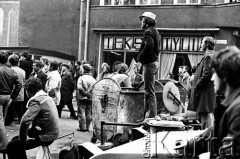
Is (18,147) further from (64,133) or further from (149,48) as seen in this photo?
(64,133)

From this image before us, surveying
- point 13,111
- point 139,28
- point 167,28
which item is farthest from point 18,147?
point 139,28

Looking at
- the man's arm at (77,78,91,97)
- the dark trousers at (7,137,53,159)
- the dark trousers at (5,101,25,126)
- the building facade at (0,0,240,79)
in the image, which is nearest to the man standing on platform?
the man's arm at (77,78,91,97)

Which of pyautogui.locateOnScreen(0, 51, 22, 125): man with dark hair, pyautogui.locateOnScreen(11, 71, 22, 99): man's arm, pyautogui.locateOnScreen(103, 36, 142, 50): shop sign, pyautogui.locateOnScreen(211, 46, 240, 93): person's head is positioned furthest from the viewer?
pyautogui.locateOnScreen(103, 36, 142, 50): shop sign

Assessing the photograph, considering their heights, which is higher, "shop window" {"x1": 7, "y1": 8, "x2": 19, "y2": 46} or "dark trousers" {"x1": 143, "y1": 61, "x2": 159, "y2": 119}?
"shop window" {"x1": 7, "y1": 8, "x2": 19, "y2": 46}

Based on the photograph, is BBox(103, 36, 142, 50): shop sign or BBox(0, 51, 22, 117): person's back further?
BBox(103, 36, 142, 50): shop sign

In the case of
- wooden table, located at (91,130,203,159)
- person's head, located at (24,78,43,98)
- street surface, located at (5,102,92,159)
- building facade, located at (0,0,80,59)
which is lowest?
street surface, located at (5,102,92,159)

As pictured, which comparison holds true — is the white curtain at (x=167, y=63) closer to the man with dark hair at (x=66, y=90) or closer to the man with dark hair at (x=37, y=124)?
the man with dark hair at (x=66, y=90)

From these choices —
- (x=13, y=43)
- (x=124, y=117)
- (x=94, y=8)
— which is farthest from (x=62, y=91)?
(x=13, y=43)

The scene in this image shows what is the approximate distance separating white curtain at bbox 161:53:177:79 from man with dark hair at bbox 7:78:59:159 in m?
17.6

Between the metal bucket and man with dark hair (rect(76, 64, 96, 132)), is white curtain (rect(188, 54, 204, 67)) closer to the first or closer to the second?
man with dark hair (rect(76, 64, 96, 132))

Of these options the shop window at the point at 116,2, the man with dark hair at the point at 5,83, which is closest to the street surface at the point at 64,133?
the man with dark hair at the point at 5,83

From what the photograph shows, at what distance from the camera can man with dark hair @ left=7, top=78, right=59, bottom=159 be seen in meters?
8.05

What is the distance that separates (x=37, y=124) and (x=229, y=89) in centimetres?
479

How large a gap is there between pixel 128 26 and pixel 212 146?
74.6 feet
